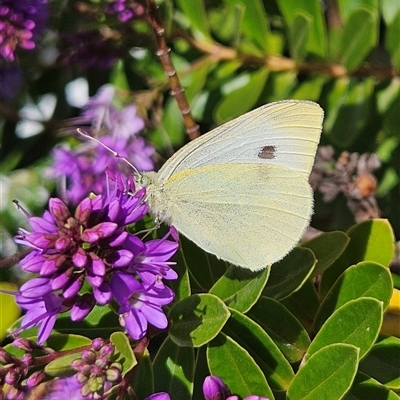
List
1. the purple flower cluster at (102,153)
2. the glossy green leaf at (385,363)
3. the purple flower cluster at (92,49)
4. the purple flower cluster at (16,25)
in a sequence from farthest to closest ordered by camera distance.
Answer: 1. the purple flower cluster at (92,49)
2. the purple flower cluster at (102,153)
3. the purple flower cluster at (16,25)
4. the glossy green leaf at (385,363)

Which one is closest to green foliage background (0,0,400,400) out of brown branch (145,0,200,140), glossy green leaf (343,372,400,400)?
glossy green leaf (343,372,400,400)

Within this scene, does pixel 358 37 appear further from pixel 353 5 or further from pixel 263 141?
pixel 263 141

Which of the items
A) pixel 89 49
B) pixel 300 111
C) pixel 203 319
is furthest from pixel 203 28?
pixel 203 319

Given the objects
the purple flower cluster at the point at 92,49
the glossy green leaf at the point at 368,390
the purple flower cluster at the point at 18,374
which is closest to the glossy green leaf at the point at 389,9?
the purple flower cluster at the point at 92,49

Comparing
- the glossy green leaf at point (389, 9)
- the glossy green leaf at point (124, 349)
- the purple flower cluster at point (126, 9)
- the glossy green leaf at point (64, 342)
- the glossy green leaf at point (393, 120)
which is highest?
the purple flower cluster at point (126, 9)

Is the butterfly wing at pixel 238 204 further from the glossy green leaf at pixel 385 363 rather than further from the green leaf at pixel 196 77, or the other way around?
the green leaf at pixel 196 77

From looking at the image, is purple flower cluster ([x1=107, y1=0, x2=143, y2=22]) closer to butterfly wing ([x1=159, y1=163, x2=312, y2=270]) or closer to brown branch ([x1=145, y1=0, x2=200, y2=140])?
brown branch ([x1=145, y1=0, x2=200, y2=140])
